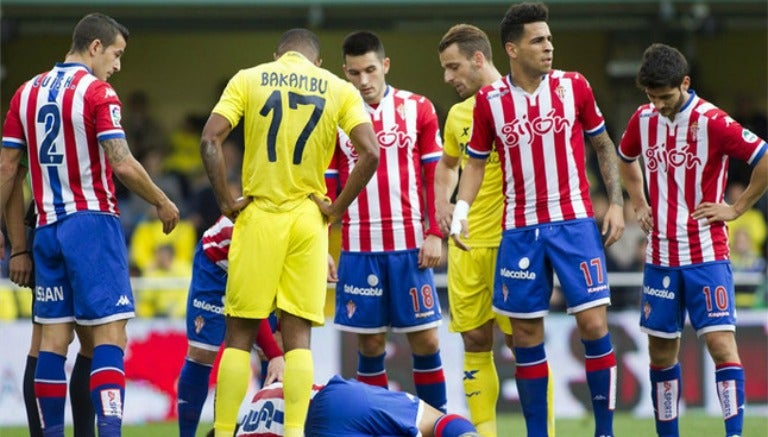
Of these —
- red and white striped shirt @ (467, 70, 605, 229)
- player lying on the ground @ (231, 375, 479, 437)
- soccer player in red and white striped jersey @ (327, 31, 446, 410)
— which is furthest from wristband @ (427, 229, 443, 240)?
player lying on the ground @ (231, 375, 479, 437)

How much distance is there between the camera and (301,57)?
7844mm

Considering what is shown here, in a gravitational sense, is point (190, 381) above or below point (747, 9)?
below

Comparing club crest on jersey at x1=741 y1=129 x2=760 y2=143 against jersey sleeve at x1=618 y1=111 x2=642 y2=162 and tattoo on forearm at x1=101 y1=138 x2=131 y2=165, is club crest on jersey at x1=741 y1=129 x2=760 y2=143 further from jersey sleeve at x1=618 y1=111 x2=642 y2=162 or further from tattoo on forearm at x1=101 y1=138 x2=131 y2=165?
tattoo on forearm at x1=101 y1=138 x2=131 y2=165

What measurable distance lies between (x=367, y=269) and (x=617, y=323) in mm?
4572

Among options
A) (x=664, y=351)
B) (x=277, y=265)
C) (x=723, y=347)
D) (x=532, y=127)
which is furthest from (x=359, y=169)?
(x=723, y=347)

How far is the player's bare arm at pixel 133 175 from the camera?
7.59 metres

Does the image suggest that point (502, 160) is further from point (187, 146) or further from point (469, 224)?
point (187, 146)

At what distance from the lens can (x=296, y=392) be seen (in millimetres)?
7355

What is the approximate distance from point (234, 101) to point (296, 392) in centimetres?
161

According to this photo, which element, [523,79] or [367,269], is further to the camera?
[367,269]

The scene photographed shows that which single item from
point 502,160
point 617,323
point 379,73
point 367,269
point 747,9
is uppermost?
point 747,9

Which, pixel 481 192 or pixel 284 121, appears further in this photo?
pixel 481 192

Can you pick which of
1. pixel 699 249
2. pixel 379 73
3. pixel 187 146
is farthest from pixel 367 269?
pixel 187 146

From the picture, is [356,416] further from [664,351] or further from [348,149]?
[348,149]
